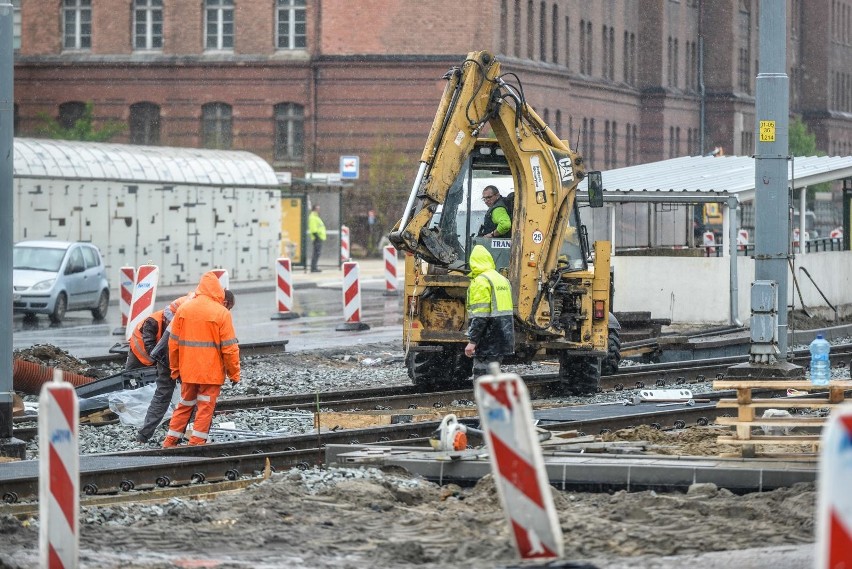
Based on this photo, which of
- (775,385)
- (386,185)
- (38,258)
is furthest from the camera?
(386,185)

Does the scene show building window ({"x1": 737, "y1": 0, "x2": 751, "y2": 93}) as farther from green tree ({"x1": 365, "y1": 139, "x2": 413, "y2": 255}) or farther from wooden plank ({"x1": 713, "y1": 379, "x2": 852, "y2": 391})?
wooden plank ({"x1": 713, "y1": 379, "x2": 852, "y2": 391})

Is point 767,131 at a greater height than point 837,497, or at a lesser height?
greater

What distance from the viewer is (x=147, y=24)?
61094 millimetres

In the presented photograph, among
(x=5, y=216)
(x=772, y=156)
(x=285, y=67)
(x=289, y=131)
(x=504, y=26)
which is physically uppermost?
(x=504, y=26)

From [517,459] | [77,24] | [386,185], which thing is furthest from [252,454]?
[77,24]

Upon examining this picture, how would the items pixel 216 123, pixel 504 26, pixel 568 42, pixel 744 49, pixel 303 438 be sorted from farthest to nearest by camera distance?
pixel 744 49 < pixel 568 42 < pixel 216 123 < pixel 504 26 < pixel 303 438

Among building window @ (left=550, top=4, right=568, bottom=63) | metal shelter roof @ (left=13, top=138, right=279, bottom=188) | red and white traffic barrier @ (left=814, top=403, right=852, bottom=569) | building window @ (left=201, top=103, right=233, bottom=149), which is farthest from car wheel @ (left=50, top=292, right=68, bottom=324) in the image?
building window @ (left=550, top=4, right=568, bottom=63)

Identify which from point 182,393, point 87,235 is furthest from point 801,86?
point 182,393

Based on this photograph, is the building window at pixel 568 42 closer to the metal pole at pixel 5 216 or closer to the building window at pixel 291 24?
the building window at pixel 291 24

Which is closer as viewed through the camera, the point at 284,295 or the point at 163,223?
the point at 284,295

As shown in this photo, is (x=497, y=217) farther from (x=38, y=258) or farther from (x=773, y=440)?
(x=38, y=258)

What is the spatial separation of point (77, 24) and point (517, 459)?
184 ft

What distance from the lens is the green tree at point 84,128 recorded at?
6000cm

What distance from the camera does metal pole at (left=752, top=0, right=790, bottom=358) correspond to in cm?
1945
